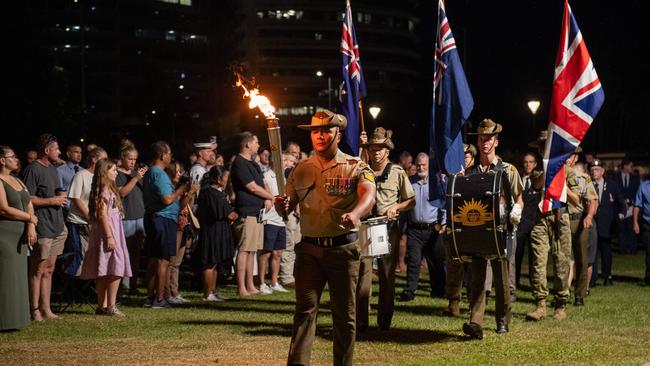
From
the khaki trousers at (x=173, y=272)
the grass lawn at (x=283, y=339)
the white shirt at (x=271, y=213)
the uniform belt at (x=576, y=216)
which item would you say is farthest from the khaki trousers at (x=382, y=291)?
the white shirt at (x=271, y=213)

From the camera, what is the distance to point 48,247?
1280 cm

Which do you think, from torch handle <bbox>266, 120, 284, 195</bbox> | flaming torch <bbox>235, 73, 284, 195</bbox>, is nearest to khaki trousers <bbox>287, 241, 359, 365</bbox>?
flaming torch <bbox>235, 73, 284, 195</bbox>

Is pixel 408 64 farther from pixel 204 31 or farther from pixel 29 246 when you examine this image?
pixel 29 246

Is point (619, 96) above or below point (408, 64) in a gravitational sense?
below

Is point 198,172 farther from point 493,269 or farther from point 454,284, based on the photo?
point 493,269

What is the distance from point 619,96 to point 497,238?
113ft

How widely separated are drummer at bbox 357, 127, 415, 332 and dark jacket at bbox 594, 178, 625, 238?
8086mm

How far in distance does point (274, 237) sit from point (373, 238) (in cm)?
548

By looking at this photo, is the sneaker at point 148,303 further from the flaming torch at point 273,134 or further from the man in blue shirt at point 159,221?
the flaming torch at point 273,134

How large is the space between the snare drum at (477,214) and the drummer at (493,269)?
13.5 inches

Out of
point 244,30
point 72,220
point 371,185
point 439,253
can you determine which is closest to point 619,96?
point 439,253

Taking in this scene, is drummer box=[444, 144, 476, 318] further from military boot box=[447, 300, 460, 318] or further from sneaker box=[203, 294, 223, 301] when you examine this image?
sneaker box=[203, 294, 223, 301]

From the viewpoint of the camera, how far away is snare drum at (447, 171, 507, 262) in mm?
10516

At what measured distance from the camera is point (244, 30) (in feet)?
518
